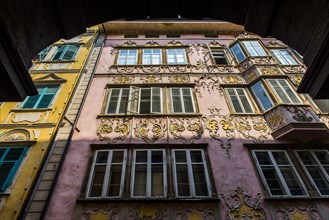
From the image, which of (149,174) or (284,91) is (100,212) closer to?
(149,174)

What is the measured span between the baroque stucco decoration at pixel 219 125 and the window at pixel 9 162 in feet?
22.2

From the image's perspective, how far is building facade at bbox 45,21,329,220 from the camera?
6.62 meters

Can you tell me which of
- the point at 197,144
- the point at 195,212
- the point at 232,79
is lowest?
the point at 195,212

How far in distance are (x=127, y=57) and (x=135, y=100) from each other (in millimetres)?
4134

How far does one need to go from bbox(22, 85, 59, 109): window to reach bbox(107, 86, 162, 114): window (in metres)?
2.53

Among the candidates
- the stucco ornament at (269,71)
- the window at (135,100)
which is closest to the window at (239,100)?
the stucco ornament at (269,71)

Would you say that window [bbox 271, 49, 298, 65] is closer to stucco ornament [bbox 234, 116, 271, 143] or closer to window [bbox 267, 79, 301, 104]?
window [bbox 267, 79, 301, 104]

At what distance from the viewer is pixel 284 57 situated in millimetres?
13141

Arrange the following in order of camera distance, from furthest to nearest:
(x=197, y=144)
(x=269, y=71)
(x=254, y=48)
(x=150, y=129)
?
(x=254, y=48) → (x=269, y=71) → (x=150, y=129) → (x=197, y=144)

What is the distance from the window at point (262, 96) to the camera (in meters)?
9.59

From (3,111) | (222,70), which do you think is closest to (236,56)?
(222,70)

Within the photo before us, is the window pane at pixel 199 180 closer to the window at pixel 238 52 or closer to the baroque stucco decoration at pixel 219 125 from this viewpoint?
the baroque stucco decoration at pixel 219 125

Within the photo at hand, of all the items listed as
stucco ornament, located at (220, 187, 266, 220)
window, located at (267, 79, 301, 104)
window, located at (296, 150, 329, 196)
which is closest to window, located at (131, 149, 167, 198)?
stucco ornament, located at (220, 187, 266, 220)

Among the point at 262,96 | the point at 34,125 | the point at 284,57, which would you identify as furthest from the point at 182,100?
the point at 284,57
